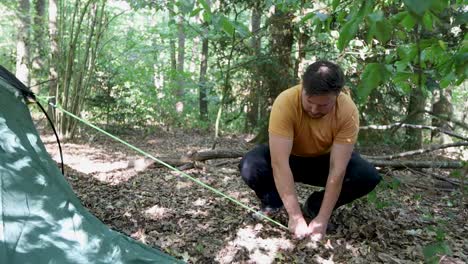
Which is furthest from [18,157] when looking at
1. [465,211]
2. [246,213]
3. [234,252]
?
[465,211]

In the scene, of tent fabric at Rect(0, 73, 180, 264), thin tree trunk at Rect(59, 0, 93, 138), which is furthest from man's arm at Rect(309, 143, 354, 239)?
thin tree trunk at Rect(59, 0, 93, 138)

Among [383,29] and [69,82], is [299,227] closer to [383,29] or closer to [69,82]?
[383,29]

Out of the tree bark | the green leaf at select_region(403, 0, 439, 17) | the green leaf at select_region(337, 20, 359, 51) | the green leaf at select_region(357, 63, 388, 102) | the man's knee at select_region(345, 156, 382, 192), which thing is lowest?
the tree bark

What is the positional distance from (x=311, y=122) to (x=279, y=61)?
4.17 m

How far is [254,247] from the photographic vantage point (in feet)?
8.12

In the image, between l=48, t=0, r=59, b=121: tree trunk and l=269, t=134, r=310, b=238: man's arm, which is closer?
l=269, t=134, r=310, b=238: man's arm

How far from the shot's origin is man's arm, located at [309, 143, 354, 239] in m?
2.47

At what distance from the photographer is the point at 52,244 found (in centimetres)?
203

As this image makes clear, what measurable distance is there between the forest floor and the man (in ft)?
0.69

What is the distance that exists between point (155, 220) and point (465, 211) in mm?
2458

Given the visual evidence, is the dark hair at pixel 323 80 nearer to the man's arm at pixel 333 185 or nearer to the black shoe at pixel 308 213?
the man's arm at pixel 333 185

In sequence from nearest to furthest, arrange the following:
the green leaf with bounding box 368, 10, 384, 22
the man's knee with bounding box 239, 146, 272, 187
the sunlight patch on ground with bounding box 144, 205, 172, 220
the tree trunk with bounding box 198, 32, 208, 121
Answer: the green leaf with bounding box 368, 10, 384, 22
the man's knee with bounding box 239, 146, 272, 187
the sunlight patch on ground with bounding box 144, 205, 172, 220
the tree trunk with bounding box 198, 32, 208, 121

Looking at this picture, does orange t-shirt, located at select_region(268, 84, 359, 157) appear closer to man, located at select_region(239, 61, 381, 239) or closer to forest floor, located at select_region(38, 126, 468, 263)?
man, located at select_region(239, 61, 381, 239)

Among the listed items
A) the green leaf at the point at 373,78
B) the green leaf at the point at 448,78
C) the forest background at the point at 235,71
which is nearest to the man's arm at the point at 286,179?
the forest background at the point at 235,71
